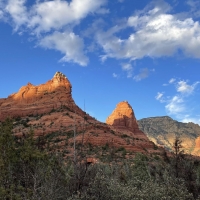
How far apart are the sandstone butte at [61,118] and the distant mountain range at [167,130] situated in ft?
129

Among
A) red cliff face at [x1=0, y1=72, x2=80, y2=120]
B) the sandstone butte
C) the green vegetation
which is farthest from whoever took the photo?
red cliff face at [x1=0, y1=72, x2=80, y2=120]

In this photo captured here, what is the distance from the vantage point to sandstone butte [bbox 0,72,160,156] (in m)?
66.3

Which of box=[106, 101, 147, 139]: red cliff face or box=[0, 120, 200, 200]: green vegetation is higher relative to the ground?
box=[106, 101, 147, 139]: red cliff face

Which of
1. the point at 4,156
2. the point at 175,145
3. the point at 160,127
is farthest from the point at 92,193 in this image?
the point at 160,127

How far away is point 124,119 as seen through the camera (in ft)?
396

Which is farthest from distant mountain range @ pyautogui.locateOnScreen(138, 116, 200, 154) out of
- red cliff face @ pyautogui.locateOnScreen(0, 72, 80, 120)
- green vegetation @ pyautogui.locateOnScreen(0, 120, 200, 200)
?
green vegetation @ pyautogui.locateOnScreen(0, 120, 200, 200)

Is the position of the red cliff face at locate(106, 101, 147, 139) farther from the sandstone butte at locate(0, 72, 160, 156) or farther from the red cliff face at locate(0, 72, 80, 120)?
the red cliff face at locate(0, 72, 80, 120)

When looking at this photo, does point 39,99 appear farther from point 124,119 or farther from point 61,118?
point 124,119

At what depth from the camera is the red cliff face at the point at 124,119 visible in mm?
116125

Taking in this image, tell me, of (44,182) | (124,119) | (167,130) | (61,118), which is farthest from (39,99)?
(167,130)

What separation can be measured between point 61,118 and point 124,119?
4749cm

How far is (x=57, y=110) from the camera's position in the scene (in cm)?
8581

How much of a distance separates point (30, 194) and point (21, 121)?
245 ft

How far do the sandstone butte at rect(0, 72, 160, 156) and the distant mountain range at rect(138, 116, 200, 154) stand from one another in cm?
3947
